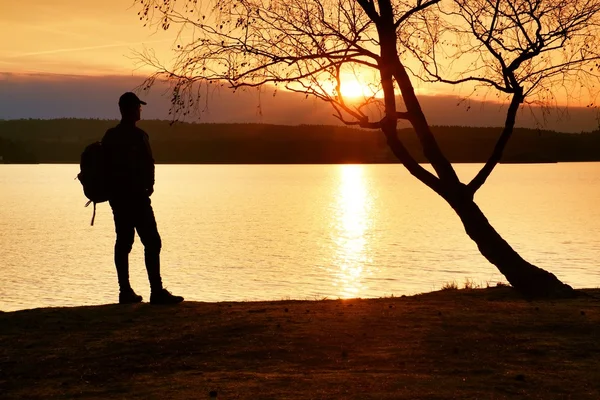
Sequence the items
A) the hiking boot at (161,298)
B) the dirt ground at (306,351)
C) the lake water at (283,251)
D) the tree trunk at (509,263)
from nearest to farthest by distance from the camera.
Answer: the dirt ground at (306,351) < the hiking boot at (161,298) < the tree trunk at (509,263) < the lake water at (283,251)

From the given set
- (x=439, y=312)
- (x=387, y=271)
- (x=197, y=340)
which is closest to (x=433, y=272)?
(x=387, y=271)

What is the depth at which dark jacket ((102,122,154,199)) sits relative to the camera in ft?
41.9

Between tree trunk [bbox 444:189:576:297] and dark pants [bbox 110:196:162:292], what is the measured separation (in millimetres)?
5067

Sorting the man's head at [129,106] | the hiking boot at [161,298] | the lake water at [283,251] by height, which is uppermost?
the man's head at [129,106]

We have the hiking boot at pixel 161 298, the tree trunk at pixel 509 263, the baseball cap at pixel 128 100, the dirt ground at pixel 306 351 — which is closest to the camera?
the dirt ground at pixel 306 351

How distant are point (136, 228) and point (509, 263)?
247 inches

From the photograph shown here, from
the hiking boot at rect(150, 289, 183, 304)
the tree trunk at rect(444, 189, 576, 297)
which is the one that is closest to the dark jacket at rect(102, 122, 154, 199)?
the hiking boot at rect(150, 289, 183, 304)

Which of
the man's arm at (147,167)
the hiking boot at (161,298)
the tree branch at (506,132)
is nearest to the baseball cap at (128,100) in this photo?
the man's arm at (147,167)

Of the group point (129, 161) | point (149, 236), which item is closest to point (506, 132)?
point (149, 236)

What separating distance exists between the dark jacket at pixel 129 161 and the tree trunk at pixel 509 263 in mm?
5245

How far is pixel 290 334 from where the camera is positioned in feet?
35.3

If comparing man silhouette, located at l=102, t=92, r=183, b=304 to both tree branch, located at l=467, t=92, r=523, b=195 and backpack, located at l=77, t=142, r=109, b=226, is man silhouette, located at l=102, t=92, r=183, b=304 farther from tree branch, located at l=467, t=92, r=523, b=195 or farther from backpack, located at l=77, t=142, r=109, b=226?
tree branch, located at l=467, t=92, r=523, b=195

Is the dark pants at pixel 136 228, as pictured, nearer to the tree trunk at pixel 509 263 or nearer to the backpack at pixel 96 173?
the backpack at pixel 96 173

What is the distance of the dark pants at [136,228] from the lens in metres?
12.8
